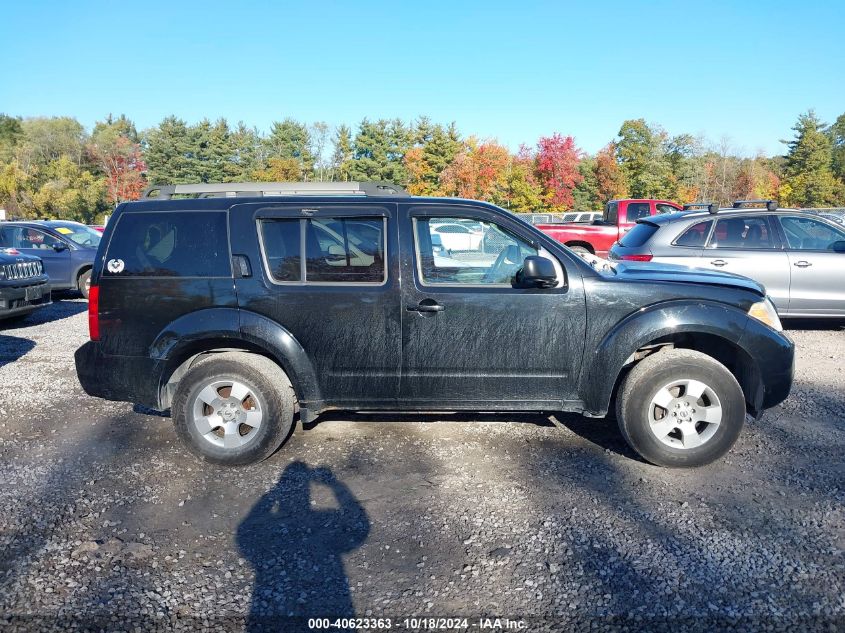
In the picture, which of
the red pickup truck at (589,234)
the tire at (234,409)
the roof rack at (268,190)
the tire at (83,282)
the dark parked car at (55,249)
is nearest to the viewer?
the tire at (234,409)

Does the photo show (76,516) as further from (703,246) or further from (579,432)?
(703,246)

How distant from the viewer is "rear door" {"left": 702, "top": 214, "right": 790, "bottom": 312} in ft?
27.0

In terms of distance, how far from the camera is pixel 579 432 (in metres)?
5.03

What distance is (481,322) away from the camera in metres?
4.31

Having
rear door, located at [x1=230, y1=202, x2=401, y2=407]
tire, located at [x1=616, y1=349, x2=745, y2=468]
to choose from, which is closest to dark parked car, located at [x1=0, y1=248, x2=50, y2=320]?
rear door, located at [x1=230, y1=202, x2=401, y2=407]

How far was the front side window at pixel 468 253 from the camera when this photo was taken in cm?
437

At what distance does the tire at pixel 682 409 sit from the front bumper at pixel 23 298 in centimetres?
893

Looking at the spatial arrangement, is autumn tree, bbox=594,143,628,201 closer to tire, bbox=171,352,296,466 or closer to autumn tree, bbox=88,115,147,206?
autumn tree, bbox=88,115,147,206

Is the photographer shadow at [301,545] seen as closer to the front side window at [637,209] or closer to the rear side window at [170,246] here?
the rear side window at [170,246]

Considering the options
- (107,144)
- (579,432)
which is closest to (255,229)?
(579,432)

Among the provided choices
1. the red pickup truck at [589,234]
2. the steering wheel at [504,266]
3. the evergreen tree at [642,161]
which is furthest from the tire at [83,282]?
the evergreen tree at [642,161]

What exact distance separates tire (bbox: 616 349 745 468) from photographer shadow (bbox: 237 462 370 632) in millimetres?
1991

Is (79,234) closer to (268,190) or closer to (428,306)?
(268,190)

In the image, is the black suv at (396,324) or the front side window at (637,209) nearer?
the black suv at (396,324)
